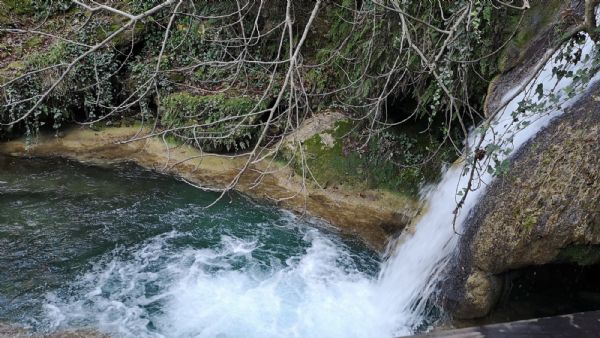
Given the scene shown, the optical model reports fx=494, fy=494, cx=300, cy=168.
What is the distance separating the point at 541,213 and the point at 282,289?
2.77m

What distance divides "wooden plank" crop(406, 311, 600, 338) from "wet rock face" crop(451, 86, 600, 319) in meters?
2.53

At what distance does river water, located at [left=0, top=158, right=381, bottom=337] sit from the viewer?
15.9 ft

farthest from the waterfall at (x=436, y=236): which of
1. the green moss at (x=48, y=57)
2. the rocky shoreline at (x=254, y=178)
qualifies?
the green moss at (x=48, y=57)

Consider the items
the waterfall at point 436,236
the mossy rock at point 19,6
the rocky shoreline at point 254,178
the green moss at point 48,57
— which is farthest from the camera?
the mossy rock at point 19,6

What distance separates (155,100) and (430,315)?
Result: 6.37 meters

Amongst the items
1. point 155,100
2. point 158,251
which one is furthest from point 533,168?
point 155,100

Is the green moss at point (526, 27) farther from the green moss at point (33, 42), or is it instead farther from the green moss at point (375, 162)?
the green moss at point (33, 42)

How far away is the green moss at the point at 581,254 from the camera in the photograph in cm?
356

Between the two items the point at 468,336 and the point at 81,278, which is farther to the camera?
the point at 81,278

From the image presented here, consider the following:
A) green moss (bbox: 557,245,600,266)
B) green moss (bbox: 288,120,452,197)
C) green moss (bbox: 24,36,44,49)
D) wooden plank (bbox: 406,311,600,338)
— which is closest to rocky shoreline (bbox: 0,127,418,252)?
green moss (bbox: 288,120,452,197)

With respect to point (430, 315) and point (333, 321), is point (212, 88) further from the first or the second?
point (430, 315)

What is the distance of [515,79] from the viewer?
5031 millimetres

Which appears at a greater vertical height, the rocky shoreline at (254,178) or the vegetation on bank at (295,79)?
the vegetation on bank at (295,79)

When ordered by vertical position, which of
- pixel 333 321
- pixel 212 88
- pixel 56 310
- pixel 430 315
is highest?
pixel 212 88
